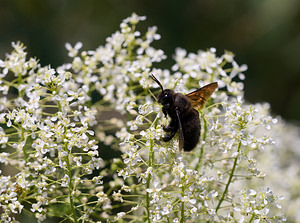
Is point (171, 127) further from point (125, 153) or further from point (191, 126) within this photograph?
point (125, 153)

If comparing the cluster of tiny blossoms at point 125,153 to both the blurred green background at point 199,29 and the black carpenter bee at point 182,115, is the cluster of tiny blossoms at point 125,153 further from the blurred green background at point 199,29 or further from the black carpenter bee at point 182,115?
the blurred green background at point 199,29

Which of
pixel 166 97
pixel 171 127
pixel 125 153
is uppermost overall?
pixel 166 97

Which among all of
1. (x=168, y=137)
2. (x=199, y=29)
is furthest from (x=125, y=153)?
(x=199, y=29)

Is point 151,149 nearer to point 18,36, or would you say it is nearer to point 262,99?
point 18,36

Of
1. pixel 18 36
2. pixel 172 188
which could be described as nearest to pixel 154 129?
pixel 172 188

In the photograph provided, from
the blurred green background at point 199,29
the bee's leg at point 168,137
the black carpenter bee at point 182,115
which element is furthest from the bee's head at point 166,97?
the blurred green background at point 199,29
